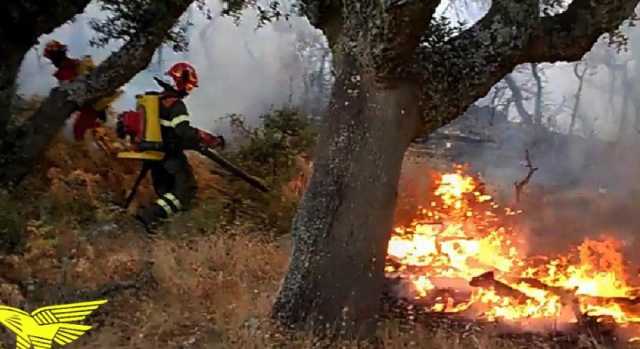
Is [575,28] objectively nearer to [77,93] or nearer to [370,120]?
[370,120]

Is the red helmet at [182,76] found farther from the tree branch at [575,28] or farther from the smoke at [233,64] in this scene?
the smoke at [233,64]

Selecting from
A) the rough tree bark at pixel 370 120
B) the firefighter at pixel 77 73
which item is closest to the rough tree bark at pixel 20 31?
the firefighter at pixel 77 73

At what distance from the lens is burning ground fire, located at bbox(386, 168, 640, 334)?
6.17m

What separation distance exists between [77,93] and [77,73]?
132cm

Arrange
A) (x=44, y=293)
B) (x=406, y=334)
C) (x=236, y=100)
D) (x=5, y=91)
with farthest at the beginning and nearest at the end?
(x=236, y=100) < (x=5, y=91) < (x=44, y=293) < (x=406, y=334)

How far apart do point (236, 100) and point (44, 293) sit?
12.9 m

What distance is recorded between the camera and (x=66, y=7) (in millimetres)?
8992

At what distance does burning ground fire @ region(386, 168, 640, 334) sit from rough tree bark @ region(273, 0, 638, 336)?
50.6 inches

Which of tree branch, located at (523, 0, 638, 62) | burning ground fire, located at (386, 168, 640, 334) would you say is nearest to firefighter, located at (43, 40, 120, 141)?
burning ground fire, located at (386, 168, 640, 334)

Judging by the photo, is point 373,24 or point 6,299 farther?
point 6,299

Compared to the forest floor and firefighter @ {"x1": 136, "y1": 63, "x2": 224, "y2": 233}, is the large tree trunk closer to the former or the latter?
the forest floor

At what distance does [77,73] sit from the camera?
10.6 meters

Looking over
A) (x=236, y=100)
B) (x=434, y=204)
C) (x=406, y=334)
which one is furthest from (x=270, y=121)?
(x=236, y=100)

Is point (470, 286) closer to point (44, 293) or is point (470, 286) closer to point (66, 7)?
point (44, 293)
